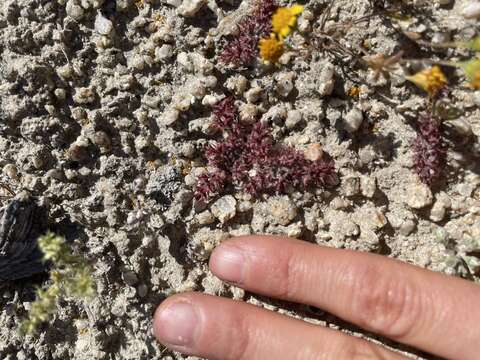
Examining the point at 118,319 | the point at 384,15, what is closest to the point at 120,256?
the point at 118,319

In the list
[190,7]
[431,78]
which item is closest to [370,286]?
[431,78]

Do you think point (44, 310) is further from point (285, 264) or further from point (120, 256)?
point (285, 264)

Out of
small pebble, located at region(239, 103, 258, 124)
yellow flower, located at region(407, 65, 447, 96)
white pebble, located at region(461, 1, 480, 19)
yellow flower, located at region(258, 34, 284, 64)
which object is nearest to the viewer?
yellow flower, located at region(407, 65, 447, 96)

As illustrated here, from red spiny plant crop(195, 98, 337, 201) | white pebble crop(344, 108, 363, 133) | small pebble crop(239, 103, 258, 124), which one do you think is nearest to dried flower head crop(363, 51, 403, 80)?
white pebble crop(344, 108, 363, 133)

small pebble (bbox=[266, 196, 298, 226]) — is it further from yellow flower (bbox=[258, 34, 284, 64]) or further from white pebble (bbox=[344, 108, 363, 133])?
yellow flower (bbox=[258, 34, 284, 64])

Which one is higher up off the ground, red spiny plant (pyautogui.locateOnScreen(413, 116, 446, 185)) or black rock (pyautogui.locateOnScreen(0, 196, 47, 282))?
red spiny plant (pyautogui.locateOnScreen(413, 116, 446, 185))

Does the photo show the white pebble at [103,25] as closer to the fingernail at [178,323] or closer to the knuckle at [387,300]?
the fingernail at [178,323]

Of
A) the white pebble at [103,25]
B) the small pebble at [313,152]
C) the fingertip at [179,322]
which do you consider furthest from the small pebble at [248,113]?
the fingertip at [179,322]
